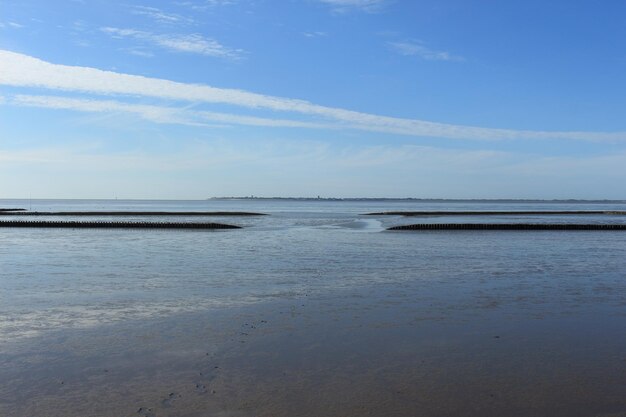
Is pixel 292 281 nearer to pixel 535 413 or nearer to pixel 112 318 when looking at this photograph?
pixel 112 318

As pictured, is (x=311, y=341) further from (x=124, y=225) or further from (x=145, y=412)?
(x=124, y=225)

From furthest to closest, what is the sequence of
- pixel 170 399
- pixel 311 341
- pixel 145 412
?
1. pixel 311 341
2. pixel 170 399
3. pixel 145 412

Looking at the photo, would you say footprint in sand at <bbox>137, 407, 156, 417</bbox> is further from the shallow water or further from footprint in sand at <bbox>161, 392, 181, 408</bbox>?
footprint in sand at <bbox>161, 392, 181, 408</bbox>

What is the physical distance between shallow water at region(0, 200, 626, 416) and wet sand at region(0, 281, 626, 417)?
0.13ft

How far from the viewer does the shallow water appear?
27.3ft

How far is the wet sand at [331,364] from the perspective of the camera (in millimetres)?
8109

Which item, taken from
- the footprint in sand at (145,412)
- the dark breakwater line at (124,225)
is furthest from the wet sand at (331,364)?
the dark breakwater line at (124,225)

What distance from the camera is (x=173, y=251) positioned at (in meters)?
33.8

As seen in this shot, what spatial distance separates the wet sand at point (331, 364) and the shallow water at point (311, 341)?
0.13 feet

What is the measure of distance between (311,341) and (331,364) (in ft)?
5.85

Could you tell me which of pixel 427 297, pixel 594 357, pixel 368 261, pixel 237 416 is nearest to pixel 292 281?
pixel 427 297

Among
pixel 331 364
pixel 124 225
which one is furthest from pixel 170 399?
pixel 124 225

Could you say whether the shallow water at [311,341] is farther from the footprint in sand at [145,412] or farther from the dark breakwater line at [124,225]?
the dark breakwater line at [124,225]

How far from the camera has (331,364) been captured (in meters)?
10.2
